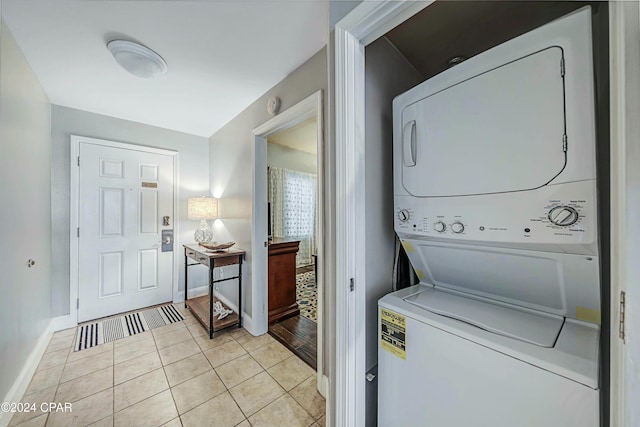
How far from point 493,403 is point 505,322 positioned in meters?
0.25

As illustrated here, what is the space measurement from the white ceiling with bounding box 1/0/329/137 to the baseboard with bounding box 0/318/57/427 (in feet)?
7.27

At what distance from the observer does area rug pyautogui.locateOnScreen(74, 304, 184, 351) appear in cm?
222

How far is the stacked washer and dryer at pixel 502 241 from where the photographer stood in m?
0.65

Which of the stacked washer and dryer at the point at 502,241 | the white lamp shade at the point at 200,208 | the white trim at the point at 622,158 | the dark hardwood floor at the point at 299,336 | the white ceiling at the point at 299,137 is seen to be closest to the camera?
the white trim at the point at 622,158

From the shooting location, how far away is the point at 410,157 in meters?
1.05

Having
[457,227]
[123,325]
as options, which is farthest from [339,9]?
[123,325]

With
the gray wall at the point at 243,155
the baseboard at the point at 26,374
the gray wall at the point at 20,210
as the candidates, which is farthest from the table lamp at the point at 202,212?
the baseboard at the point at 26,374

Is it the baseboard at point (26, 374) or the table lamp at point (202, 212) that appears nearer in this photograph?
the baseboard at point (26, 374)

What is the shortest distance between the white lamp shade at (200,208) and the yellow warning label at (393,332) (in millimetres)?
2494

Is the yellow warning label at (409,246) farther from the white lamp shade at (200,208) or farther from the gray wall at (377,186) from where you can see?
the white lamp shade at (200,208)

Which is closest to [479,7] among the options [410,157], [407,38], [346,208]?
[407,38]

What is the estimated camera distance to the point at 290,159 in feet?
14.4

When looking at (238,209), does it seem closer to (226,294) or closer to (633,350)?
(226,294)

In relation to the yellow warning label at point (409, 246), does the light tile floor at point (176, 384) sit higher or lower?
lower
